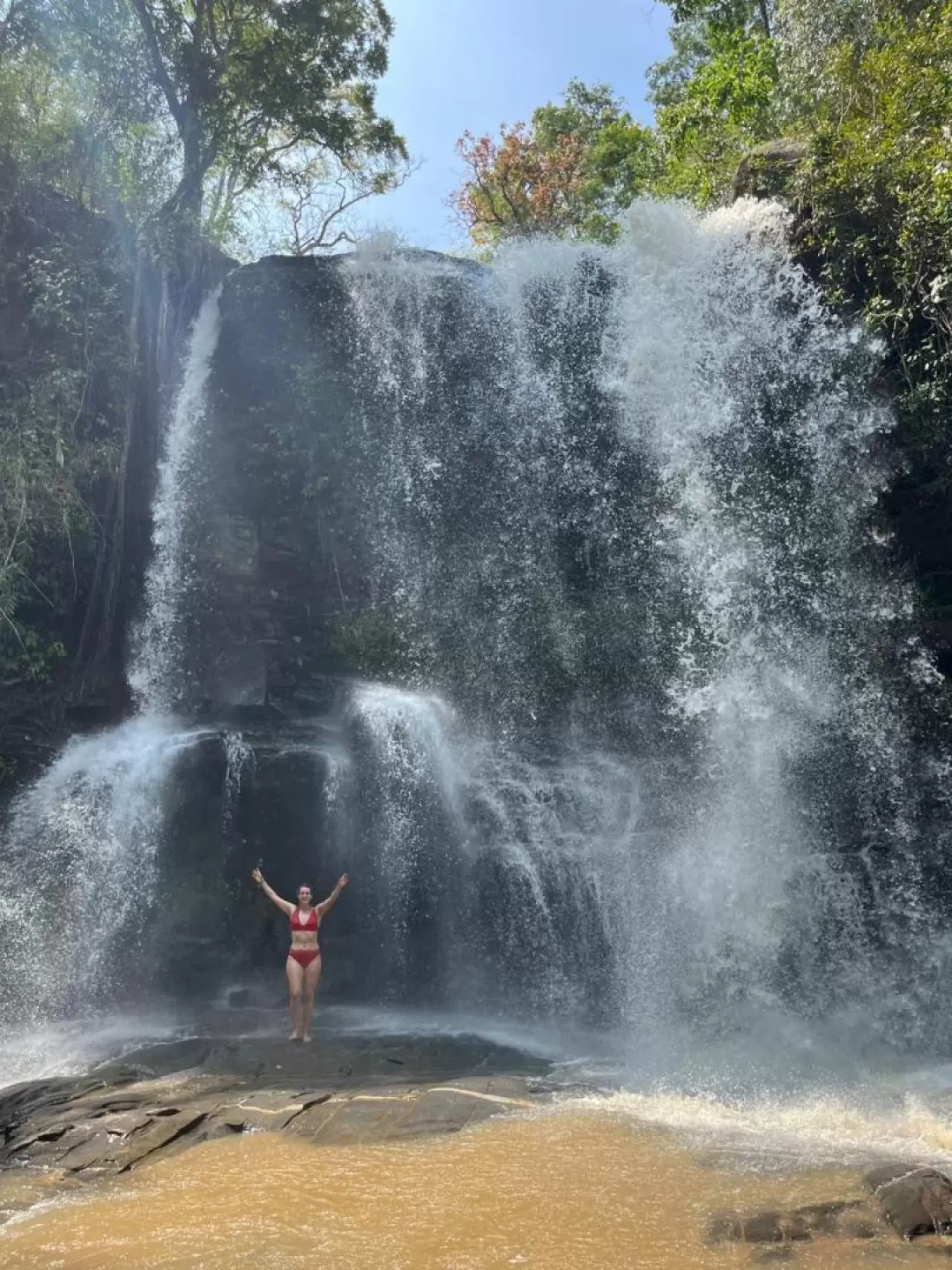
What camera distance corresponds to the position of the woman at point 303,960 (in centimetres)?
876

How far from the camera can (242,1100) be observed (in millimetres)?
6672

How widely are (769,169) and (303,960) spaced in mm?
12664

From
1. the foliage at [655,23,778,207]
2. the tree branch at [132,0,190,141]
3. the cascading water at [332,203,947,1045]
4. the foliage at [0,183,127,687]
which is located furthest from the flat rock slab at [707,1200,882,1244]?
the tree branch at [132,0,190,141]

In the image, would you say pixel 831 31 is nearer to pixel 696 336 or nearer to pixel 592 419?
pixel 696 336

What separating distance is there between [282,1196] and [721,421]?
10746 millimetres

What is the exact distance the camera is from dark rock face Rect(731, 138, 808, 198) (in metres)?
14.0

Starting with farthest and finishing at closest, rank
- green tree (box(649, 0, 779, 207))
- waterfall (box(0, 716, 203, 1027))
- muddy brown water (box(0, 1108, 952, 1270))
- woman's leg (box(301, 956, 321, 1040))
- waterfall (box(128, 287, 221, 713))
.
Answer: green tree (box(649, 0, 779, 207)) → waterfall (box(128, 287, 221, 713)) → waterfall (box(0, 716, 203, 1027)) → woman's leg (box(301, 956, 321, 1040)) → muddy brown water (box(0, 1108, 952, 1270))

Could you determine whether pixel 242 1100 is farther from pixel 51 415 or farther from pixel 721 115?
pixel 721 115

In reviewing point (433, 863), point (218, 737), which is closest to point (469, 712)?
point (433, 863)

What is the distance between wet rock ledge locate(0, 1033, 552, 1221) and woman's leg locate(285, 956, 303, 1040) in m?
0.23

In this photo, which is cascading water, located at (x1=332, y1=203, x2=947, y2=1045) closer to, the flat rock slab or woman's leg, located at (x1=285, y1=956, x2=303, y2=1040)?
woman's leg, located at (x1=285, y1=956, x2=303, y2=1040)

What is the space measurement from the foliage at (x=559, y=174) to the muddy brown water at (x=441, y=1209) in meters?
24.1

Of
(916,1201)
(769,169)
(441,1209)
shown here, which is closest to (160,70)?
(769,169)

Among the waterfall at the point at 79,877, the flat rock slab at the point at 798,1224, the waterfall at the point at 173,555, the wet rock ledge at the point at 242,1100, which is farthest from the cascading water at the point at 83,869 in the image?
the flat rock slab at the point at 798,1224
